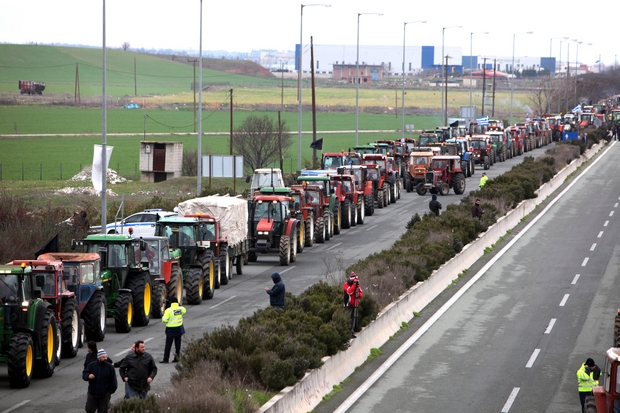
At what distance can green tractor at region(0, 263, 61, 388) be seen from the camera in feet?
57.7

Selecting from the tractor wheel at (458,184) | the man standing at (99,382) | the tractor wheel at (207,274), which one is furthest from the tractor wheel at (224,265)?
the tractor wheel at (458,184)

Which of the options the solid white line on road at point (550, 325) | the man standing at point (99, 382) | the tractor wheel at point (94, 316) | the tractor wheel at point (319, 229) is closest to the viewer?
the man standing at point (99, 382)

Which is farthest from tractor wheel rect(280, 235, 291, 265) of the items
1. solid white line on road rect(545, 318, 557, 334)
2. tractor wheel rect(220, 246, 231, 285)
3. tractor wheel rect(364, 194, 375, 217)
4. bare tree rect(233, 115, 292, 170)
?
bare tree rect(233, 115, 292, 170)

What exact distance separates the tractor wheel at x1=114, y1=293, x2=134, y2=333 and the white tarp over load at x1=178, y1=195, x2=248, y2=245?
26.0ft

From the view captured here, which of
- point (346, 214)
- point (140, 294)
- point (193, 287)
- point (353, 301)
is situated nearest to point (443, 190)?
point (346, 214)

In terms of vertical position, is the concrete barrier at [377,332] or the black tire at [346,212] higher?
the black tire at [346,212]

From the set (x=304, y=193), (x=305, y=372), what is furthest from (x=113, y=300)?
(x=304, y=193)

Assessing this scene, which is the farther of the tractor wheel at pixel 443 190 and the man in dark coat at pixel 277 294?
the tractor wheel at pixel 443 190

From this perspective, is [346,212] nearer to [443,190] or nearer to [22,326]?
[443,190]

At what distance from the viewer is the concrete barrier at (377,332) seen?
53.0ft

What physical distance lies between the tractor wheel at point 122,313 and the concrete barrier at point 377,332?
5.56 meters

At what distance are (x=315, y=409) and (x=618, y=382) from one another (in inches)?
202

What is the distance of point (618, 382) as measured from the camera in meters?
14.3

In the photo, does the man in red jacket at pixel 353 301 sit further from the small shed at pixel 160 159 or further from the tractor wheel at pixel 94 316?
the small shed at pixel 160 159
